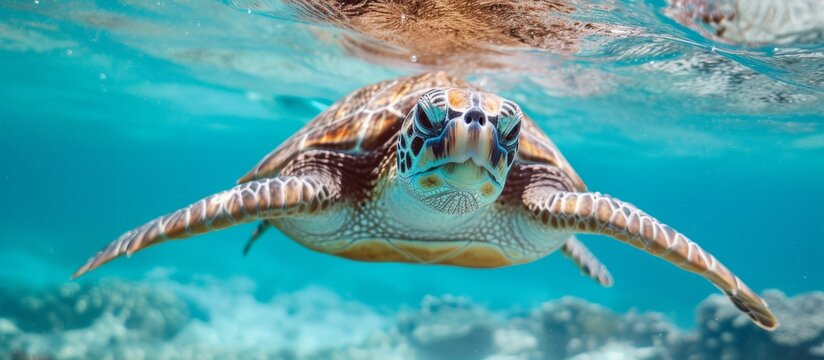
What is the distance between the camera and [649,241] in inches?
127

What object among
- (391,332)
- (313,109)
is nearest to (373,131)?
(391,332)

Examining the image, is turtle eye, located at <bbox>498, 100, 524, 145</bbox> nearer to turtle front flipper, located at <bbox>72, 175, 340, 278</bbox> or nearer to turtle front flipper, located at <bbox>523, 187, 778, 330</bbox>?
turtle front flipper, located at <bbox>523, 187, 778, 330</bbox>

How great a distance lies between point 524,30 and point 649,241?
5.83 metres

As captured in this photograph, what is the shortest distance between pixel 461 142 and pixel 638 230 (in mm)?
1554

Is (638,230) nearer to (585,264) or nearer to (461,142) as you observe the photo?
(461,142)

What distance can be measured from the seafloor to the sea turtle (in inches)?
231

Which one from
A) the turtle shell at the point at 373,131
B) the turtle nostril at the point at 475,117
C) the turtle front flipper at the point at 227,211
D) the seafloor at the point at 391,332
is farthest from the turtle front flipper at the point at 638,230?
the seafloor at the point at 391,332

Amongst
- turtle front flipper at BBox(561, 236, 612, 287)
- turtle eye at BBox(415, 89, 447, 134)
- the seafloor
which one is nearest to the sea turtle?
turtle eye at BBox(415, 89, 447, 134)

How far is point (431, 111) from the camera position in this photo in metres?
2.50

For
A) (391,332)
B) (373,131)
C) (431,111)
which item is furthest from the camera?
A: (391,332)

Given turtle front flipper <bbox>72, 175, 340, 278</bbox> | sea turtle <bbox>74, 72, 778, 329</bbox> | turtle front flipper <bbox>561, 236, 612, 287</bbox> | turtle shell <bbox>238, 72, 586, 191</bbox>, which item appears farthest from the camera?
turtle front flipper <bbox>561, 236, 612, 287</bbox>

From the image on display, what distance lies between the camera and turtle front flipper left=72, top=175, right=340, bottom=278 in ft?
10.5

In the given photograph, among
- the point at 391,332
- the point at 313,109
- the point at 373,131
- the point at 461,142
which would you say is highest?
the point at 313,109

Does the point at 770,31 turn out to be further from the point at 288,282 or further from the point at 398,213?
the point at 288,282
